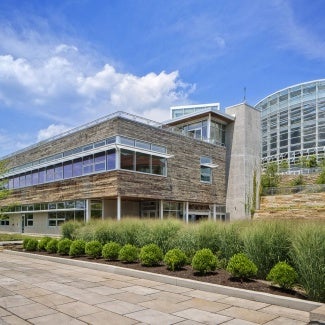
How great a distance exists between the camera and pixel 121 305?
23.8ft

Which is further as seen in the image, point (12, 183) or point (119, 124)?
point (12, 183)

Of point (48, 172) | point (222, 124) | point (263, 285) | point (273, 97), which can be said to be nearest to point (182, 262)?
point (263, 285)

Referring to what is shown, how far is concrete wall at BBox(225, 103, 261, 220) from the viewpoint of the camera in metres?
37.8

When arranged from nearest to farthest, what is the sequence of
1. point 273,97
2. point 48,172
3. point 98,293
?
point 98,293 → point 48,172 → point 273,97

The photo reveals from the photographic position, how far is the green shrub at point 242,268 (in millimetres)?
8695

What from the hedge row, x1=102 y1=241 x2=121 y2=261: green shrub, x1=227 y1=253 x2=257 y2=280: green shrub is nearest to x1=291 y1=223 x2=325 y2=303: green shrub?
the hedge row

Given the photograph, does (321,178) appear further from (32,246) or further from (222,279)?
(222,279)

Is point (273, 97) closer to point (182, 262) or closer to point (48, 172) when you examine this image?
point (48, 172)

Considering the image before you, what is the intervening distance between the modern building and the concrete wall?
99mm

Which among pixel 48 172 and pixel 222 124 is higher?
pixel 222 124

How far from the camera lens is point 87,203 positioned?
2930 cm

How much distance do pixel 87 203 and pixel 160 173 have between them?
6.12 metres

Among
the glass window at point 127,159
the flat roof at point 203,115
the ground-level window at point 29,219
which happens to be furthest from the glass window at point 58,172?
the flat roof at point 203,115

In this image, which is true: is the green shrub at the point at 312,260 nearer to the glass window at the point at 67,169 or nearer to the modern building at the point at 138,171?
the modern building at the point at 138,171
